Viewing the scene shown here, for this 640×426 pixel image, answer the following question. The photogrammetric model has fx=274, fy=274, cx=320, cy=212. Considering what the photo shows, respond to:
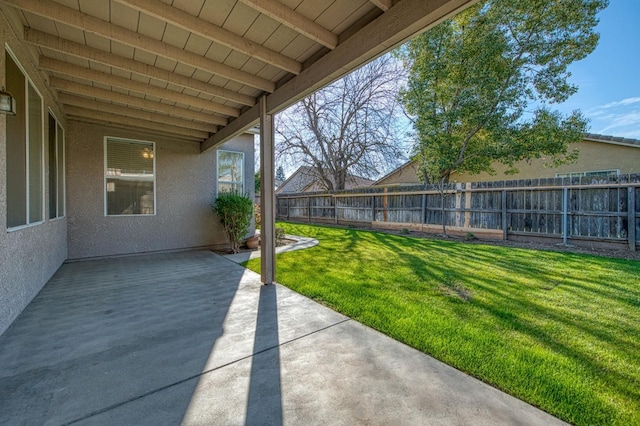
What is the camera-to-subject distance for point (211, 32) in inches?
104

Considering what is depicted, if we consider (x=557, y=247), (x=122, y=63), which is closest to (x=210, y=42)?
(x=122, y=63)

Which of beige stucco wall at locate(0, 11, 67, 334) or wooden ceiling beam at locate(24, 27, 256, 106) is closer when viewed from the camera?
beige stucco wall at locate(0, 11, 67, 334)

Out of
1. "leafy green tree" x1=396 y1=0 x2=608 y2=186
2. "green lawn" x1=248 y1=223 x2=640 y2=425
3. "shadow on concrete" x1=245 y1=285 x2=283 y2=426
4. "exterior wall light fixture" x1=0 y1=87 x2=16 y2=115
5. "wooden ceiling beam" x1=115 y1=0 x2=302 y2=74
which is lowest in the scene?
"shadow on concrete" x1=245 y1=285 x2=283 y2=426

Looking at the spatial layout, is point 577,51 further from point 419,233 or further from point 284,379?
point 284,379

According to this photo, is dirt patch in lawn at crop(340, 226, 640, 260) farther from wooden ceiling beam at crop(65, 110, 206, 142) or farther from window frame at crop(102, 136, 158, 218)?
window frame at crop(102, 136, 158, 218)

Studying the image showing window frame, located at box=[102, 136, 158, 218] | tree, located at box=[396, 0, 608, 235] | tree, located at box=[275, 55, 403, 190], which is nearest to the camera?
window frame, located at box=[102, 136, 158, 218]

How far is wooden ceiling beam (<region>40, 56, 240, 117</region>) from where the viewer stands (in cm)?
331

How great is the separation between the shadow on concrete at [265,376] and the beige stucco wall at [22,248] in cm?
231

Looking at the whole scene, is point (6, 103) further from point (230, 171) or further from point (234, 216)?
point (230, 171)

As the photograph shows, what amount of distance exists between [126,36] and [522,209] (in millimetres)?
8815

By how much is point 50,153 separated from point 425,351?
225 inches

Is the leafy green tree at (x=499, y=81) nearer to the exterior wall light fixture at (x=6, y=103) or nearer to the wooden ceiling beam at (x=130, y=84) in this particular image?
the wooden ceiling beam at (x=130, y=84)

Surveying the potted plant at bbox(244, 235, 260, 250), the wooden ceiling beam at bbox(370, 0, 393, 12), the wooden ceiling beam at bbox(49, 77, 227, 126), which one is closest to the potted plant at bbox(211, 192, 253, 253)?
the potted plant at bbox(244, 235, 260, 250)

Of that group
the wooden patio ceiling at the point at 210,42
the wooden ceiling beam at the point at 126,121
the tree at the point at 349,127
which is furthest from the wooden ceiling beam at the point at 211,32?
the tree at the point at 349,127
